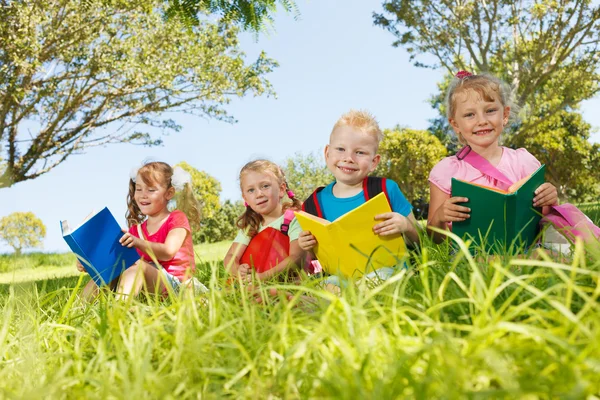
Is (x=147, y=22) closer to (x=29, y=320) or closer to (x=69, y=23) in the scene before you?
(x=69, y=23)

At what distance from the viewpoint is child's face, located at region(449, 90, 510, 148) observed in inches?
116

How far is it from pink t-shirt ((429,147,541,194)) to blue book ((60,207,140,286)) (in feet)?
5.87

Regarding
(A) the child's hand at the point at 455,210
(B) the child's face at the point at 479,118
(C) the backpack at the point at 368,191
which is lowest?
(A) the child's hand at the point at 455,210

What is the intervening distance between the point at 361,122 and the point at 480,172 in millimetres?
735

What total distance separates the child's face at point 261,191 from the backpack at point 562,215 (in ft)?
3.75

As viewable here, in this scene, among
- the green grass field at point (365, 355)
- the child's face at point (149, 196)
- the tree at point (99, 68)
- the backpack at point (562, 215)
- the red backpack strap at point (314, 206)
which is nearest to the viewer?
the green grass field at point (365, 355)

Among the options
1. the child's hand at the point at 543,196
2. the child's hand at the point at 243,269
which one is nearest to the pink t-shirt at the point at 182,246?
the child's hand at the point at 243,269

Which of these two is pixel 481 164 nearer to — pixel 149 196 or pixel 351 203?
pixel 351 203

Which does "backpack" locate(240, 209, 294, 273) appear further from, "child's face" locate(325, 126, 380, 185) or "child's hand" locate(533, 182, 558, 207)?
"child's hand" locate(533, 182, 558, 207)

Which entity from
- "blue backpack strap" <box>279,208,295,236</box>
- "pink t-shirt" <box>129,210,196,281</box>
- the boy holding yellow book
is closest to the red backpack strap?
the boy holding yellow book

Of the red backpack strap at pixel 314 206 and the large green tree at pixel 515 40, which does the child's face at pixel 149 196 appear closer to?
the red backpack strap at pixel 314 206

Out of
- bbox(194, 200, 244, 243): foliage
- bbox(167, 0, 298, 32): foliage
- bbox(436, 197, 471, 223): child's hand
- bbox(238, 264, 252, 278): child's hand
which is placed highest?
bbox(167, 0, 298, 32): foliage

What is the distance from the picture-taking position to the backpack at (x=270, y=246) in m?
3.24

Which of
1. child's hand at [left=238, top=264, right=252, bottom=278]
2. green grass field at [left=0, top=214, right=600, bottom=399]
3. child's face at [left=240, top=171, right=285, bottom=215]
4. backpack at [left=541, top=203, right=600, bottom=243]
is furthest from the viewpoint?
child's face at [left=240, top=171, right=285, bottom=215]
